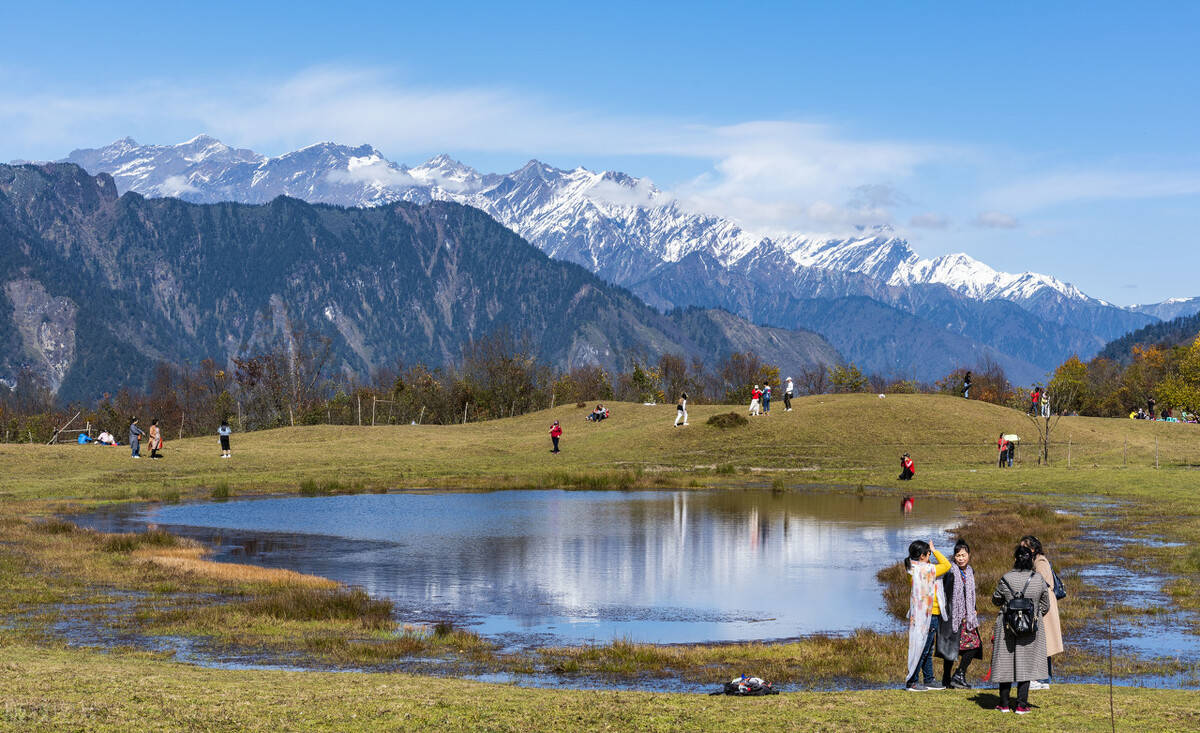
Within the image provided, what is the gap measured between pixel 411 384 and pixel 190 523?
144583 mm

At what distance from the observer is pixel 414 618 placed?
30.1 m

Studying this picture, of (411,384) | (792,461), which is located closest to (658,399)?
(411,384)

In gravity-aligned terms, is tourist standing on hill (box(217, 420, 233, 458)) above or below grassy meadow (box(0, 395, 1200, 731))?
above

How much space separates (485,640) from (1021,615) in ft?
42.4

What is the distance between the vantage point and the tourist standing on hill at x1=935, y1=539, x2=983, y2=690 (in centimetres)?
2147

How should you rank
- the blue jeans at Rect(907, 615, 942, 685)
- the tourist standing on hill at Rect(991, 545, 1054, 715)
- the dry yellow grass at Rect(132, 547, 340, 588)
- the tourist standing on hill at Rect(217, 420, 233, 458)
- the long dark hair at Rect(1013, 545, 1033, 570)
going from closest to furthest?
the tourist standing on hill at Rect(991, 545, 1054, 715)
the long dark hair at Rect(1013, 545, 1033, 570)
the blue jeans at Rect(907, 615, 942, 685)
the dry yellow grass at Rect(132, 547, 340, 588)
the tourist standing on hill at Rect(217, 420, 233, 458)

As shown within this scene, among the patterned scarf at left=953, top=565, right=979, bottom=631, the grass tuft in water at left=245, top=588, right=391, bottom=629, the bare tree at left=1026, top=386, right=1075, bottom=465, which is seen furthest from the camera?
the bare tree at left=1026, top=386, right=1075, bottom=465

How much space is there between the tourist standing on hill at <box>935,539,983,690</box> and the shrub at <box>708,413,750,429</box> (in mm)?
68828

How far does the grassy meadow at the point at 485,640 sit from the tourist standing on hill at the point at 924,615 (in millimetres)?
1061

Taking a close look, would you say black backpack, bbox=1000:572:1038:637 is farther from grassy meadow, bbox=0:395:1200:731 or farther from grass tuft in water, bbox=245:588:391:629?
grass tuft in water, bbox=245:588:391:629

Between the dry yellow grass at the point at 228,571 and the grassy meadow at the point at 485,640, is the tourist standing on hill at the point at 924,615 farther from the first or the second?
the dry yellow grass at the point at 228,571


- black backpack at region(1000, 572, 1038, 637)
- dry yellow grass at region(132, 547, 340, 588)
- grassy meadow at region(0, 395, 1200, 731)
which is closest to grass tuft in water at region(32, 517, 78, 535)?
grassy meadow at region(0, 395, 1200, 731)

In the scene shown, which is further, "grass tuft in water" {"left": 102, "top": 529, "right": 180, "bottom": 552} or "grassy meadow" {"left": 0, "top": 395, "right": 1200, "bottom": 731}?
"grass tuft in water" {"left": 102, "top": 529, "right": 180, "bottom": 552}

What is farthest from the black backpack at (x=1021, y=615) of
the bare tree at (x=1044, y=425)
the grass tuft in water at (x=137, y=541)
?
the bare tree at (x=1044, y=425)
